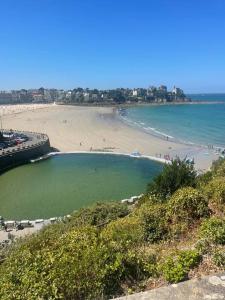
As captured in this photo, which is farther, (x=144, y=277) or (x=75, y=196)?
(x=75, y=196)

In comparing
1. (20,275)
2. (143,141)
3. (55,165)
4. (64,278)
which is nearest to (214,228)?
(64,278)

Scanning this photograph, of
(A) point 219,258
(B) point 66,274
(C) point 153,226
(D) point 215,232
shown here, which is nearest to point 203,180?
(C) point 153,226

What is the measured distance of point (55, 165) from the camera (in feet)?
160

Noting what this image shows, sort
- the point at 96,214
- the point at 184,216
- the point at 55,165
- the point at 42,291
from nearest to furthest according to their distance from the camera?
the point at 42,291, the point at 184,216, the point at 96,214, the point at 55,165

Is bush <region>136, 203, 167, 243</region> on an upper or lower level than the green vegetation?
lower

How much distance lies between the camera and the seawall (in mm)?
47959

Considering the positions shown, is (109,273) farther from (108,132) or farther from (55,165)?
(108,132)

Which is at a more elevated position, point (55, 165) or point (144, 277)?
point (144, 277)

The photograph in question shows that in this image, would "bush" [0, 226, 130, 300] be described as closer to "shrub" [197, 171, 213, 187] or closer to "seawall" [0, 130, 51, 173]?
"shrub" [197, 171, 213, 187]

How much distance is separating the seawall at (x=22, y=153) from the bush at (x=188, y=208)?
38134 mm

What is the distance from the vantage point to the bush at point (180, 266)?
19.0 ft

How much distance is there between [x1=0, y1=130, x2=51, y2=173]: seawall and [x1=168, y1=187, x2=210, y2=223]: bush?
125 ft

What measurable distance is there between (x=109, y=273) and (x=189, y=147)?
5619 centimetres

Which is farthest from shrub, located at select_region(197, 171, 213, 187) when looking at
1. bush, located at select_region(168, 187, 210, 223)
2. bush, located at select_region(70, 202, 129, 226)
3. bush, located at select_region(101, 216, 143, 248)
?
bush, located at select_region(101, 216, 143, 248)
